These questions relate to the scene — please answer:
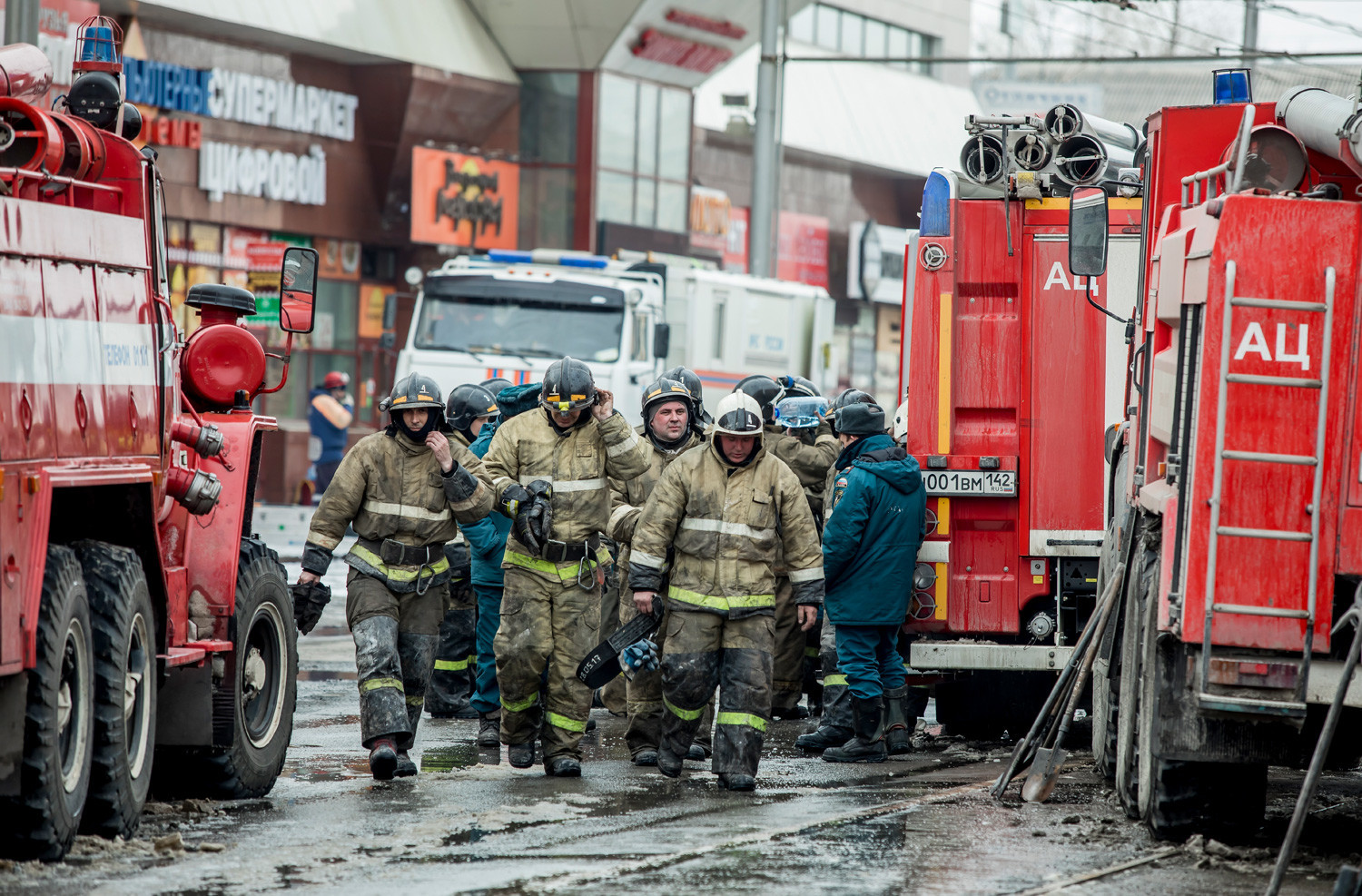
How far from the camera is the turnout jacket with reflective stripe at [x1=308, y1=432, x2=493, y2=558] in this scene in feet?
29.5

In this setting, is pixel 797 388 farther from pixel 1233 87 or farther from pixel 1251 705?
pixel 1251 705

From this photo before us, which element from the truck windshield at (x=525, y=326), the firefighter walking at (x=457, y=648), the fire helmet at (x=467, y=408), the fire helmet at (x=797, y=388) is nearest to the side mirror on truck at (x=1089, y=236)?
the fire helmet at (x=797, y=388)

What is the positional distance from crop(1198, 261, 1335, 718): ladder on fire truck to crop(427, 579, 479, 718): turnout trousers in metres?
5.80

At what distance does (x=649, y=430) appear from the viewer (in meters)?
10.5

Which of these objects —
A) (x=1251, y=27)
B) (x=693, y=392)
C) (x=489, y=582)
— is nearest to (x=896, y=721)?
(x=693, y=392)

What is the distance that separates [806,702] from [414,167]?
1594 cm

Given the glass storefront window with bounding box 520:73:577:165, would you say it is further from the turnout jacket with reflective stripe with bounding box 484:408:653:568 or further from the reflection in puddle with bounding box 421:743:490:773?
the turnout jacket with reflective stripe with bounding box 484:408:653:568

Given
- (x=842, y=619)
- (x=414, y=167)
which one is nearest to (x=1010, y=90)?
(x=414, y=167)

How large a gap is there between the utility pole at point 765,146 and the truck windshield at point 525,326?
4.27 m

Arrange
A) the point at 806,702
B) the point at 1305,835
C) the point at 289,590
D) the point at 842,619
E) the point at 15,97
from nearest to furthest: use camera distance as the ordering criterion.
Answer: the point at 15,97 < the point at 1305,835 < the point at 289,590 < the point at 842,619 < the point at 806,702

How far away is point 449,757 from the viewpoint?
9.58 meters

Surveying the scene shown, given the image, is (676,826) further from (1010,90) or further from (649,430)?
(1010,90)

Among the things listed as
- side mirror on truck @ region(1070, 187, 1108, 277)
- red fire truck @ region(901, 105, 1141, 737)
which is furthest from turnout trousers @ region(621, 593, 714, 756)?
side mirror on truck @ region(1070, 187, 1108, 277)

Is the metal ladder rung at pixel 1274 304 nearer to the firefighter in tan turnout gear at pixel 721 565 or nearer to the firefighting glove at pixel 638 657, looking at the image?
the firefighter in tan turnout gear at pixel 721 565
